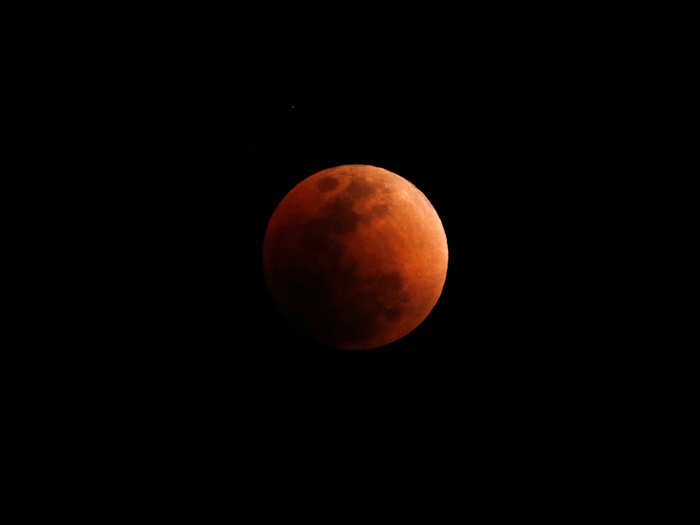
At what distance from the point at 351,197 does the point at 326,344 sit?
3.38ft

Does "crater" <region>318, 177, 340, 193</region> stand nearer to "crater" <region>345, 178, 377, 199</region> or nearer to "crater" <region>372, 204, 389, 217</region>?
"crater" <region>345, 178, 377, 199</region>

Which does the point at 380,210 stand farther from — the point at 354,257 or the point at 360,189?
the point at 354,257

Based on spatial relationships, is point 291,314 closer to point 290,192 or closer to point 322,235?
point 322,235

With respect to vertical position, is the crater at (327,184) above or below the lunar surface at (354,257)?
above

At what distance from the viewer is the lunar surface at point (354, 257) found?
2.66 meters

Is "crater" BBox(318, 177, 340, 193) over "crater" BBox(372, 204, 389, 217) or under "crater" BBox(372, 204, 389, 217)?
over

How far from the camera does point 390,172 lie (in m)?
3.12

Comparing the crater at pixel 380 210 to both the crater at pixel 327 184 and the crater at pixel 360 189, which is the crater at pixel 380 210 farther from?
the crater at pixel 327 184

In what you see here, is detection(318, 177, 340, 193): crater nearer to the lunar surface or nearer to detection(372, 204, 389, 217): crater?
the lunar surface

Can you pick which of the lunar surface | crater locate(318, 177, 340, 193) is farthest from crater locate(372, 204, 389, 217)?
crater locate(318, 177, 340, 193)

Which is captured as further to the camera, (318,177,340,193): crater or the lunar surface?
(318,177,340,193): crater

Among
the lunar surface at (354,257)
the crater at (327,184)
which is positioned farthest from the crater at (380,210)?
the crater at (327,184)

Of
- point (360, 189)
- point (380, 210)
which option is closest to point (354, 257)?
point (380, 210)

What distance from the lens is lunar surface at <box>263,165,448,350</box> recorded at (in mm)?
2660
